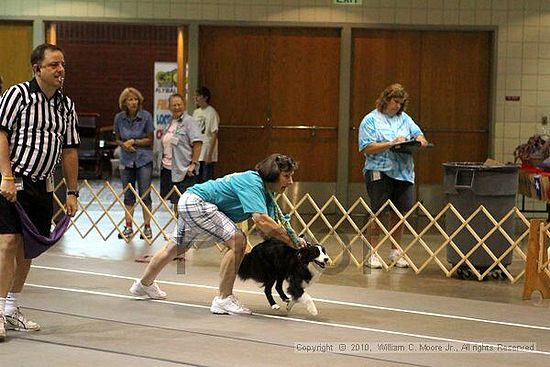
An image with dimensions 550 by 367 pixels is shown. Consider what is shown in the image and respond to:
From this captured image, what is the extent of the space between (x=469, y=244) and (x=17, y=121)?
14.7 ft

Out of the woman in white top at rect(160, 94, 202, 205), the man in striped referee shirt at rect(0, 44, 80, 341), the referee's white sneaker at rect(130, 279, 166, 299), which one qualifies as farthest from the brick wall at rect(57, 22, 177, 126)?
the man in striped referee shirt at rect(0, 44, 80, 341)

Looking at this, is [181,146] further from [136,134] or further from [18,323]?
[18,323]

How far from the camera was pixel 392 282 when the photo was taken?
914 cm

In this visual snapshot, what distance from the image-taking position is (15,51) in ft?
49.0

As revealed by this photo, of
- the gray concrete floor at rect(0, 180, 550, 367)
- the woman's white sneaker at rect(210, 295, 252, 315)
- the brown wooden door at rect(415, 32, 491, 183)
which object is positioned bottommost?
the gray concrete floor at rect(0, 180, 550, 367)

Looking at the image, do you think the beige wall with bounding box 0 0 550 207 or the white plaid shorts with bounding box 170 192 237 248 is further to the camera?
the beige wall with bounding box 0 0 550 207

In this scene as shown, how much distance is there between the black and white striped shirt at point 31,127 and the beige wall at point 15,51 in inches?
347

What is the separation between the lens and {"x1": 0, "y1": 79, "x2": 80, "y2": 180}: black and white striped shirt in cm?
626

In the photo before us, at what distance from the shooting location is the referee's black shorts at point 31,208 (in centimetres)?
620

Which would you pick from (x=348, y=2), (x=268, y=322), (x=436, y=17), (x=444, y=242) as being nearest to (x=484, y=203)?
(x=444, y=242)

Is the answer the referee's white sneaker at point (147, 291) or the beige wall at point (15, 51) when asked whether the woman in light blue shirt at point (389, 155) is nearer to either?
the referee's white sneaker at point (147, 291)

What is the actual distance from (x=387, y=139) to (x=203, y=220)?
9.76 ft

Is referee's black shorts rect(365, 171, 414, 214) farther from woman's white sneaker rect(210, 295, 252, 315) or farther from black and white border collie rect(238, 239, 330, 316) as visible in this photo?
woman's white sneaker rect(210, 295, 252, 315)

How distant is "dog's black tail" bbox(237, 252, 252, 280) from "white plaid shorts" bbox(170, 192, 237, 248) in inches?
8.2
